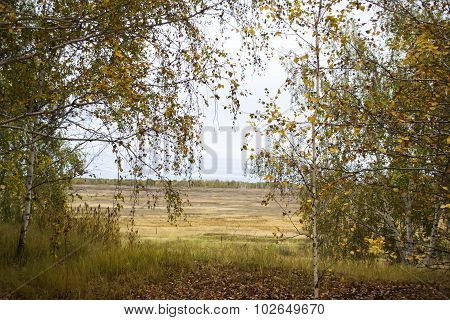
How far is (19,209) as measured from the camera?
1130 centimetres

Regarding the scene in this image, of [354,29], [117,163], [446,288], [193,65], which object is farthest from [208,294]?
[354,29]

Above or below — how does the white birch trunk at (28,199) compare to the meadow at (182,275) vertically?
above

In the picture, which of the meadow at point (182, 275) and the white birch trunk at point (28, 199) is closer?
the meadow at point (182, 275)

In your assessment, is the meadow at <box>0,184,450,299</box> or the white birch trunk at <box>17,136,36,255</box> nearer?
the meadow at <box>0,184,450,299</box>

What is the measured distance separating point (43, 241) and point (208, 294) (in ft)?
12.2

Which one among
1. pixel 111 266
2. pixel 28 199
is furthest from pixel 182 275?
pixel 28 199

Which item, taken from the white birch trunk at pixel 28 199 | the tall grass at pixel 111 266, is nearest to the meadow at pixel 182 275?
the tall grass at pixel 111 266

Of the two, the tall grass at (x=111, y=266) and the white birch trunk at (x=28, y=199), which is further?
the white birch trunk at (x=28, y=199)

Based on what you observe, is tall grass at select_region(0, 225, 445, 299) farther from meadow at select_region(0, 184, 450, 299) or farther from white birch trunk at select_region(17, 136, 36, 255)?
white birch trunk at select_region(17, 136, 36, 255)

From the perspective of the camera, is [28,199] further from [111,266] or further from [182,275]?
[182,275]

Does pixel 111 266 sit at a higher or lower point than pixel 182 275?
higher

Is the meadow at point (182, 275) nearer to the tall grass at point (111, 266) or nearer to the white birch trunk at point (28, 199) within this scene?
the tall grass at point (111, 266)

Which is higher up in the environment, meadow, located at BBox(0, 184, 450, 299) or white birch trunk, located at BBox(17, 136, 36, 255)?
white birch trunk, located at BBox(17, 136, 36, 255)

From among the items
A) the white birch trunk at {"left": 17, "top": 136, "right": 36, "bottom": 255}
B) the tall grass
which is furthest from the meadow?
the white birch trunk at {"left": 17, "top": 136, "right": 36, "bottom": 255}
